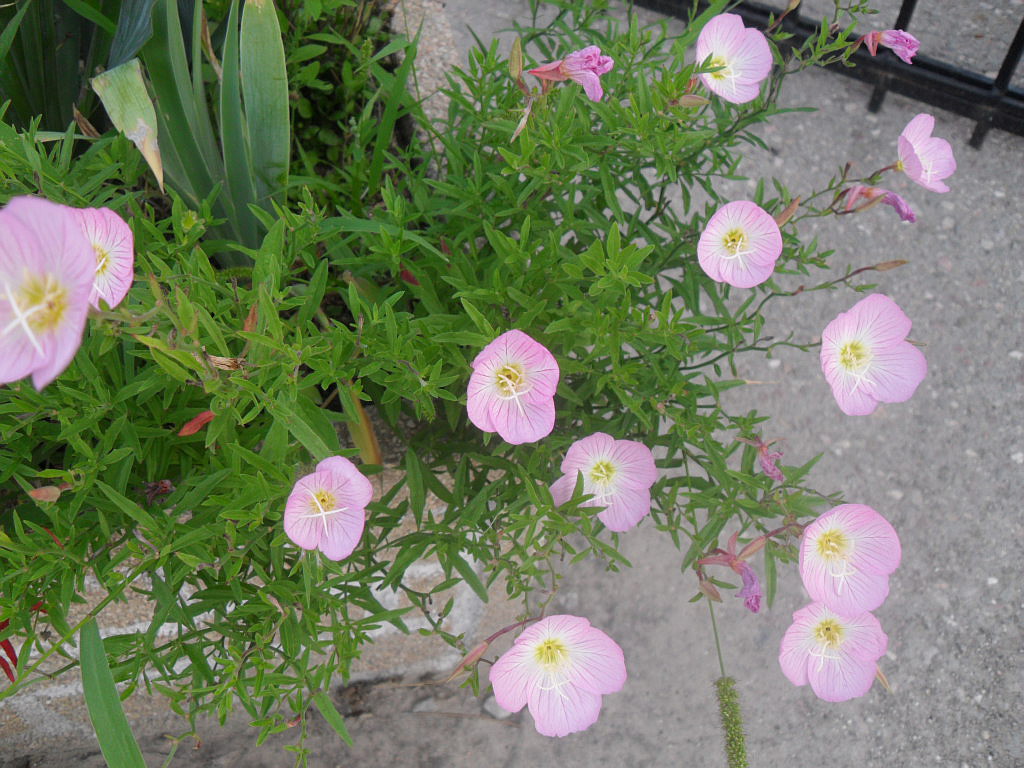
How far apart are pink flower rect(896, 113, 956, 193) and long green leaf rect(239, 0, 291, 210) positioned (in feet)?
2.45

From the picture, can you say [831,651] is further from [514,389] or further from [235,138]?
[235,138]

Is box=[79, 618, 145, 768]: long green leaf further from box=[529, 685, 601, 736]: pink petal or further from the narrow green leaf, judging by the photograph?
the narrow green leaf

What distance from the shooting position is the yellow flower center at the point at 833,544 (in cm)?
90

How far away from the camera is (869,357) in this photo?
1.01 metres

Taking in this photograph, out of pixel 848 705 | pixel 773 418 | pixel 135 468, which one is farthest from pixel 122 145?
pixel 848 705

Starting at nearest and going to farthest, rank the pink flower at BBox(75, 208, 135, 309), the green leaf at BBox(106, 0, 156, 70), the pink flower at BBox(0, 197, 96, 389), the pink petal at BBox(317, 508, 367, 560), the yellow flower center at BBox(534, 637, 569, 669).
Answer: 1. the pink flower at BBox(0, 197, 96, 389)
2. the pink flower at BBox(75, 208, 135, 309)
3. the pink petal at BBox(317, 508, 367, 560)
4. the yellow flower center at BBox(534, 637, 569, 669)
5. the green leaf at BBox(106, 0, 156, 70)

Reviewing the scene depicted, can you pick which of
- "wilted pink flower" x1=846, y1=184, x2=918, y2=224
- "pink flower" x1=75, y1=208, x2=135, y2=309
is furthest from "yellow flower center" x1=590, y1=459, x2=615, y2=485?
"pink flower" x1=75, y1=208, x2=135, y2=309

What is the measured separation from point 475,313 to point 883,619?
1.13 m

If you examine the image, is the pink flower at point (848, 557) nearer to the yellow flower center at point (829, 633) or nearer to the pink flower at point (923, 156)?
the yellow flower center at point (829, 633)

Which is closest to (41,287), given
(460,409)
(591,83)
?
(591,83)

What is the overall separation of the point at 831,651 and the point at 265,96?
3.09 ft

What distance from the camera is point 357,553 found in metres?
1.11

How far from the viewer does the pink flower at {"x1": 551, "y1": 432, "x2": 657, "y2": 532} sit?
3.30 feet

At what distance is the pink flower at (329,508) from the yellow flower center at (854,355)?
532mm
